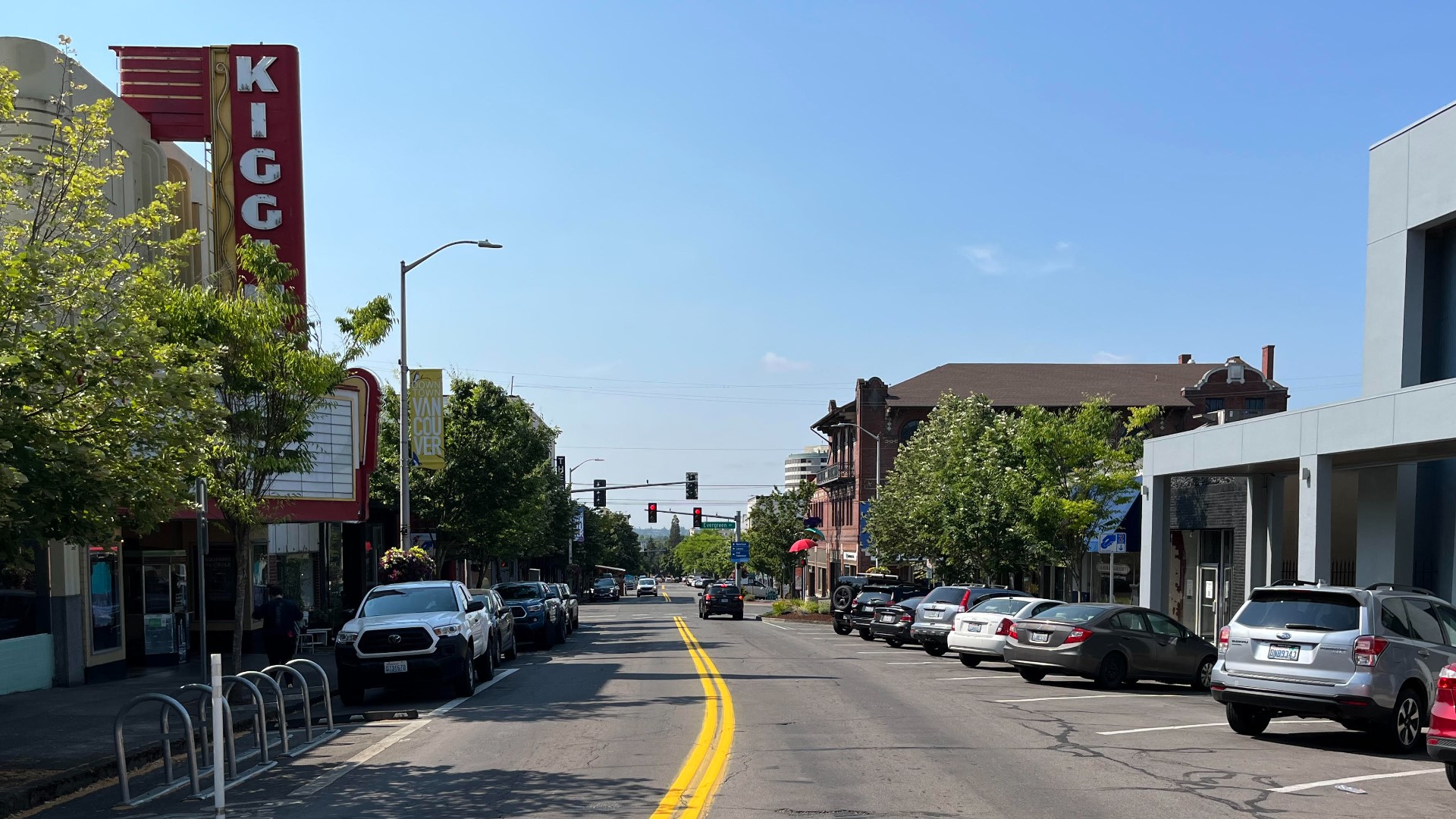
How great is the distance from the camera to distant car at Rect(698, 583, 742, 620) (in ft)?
168

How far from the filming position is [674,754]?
12.4m

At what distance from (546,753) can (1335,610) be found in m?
8.38

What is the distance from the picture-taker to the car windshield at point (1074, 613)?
20359 mm

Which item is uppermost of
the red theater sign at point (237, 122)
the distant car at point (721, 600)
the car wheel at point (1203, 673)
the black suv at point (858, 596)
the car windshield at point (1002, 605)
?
the red theater sign at point (237, 122)

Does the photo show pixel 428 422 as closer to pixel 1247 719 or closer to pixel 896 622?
pixel 896 622

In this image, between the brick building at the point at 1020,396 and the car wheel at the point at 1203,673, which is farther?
the brick building at the point at 1020,396

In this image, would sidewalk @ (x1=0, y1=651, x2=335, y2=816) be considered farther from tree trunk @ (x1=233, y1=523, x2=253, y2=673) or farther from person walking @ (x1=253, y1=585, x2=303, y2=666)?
person walking @ (x1=253, y1=585, x2=303, y2=666)

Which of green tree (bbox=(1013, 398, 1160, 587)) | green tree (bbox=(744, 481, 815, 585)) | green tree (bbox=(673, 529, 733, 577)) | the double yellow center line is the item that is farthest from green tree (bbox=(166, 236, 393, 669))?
green tree (bbox=(673, 529, 733, 577))

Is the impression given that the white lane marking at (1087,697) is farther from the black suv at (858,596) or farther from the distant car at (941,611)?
the black suv at (858,596)

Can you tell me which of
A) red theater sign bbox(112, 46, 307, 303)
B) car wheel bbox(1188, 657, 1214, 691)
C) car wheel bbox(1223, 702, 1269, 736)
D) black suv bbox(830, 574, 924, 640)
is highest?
red theater sign bbox(112, 46, 307, 303)

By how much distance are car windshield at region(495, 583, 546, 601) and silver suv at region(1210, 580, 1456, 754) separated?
20.6 meters

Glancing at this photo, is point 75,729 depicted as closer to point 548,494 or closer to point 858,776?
point 858,776

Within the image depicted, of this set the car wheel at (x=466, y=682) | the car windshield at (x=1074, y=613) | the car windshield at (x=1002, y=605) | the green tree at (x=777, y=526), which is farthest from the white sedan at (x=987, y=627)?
the green tree at (x=777, y=526)

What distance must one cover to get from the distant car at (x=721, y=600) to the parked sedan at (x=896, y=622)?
17710mm
